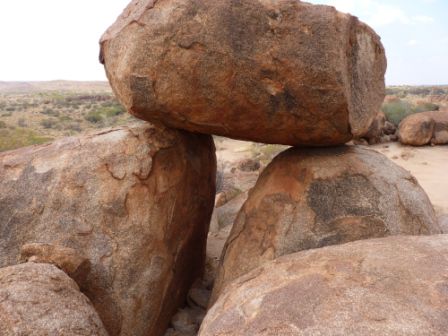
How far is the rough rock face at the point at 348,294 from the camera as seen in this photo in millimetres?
1405

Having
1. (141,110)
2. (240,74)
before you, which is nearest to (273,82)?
(240,74)

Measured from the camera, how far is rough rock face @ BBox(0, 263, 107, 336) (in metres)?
1.67

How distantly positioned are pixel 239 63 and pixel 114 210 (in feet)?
3.74

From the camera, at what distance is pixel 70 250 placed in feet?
7.71

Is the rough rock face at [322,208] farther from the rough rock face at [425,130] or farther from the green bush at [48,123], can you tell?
the green bush at [48,123]

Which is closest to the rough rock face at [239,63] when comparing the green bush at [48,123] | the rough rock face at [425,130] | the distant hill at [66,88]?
the rough rock face at [425,130]

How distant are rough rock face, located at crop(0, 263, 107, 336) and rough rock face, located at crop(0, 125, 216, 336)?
487mm

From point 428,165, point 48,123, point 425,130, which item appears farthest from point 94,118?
point 428,165

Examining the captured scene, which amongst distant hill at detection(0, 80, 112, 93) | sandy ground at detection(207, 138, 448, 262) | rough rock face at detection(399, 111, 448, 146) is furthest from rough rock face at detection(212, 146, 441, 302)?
distant hill at detection(0, 80, 112, 93)

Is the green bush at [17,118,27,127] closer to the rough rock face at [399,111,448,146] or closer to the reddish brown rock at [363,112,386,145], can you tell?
the reddish brown rock at [363,112,386,145]

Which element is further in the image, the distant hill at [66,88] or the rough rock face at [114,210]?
the distant hill at [66,88]

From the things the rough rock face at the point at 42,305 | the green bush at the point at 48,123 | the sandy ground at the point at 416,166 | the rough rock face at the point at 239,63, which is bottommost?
the sandy ground at the point at 416,166

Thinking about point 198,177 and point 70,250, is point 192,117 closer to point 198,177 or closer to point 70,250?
point 198,177

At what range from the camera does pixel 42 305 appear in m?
1.78
